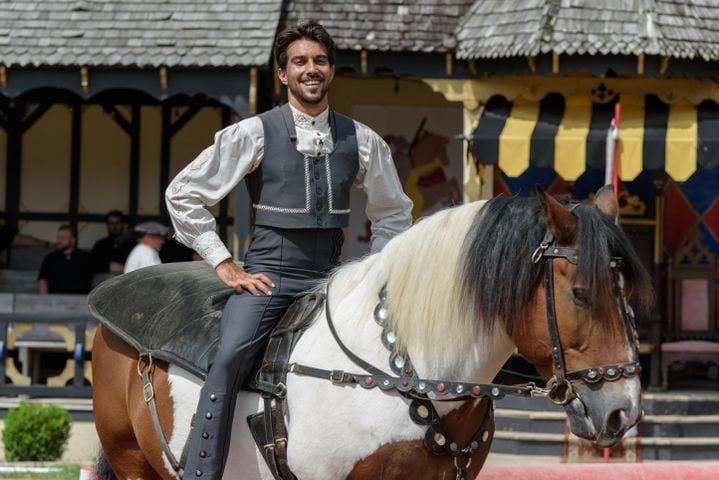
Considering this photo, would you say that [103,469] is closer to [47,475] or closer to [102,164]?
[47,475]

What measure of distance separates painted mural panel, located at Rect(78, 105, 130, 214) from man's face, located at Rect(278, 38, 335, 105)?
371 inches

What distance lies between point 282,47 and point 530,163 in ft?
22.0

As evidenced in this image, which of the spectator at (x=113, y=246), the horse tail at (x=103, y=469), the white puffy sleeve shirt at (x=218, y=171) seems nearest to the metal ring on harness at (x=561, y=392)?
the white puffy sleeve shirt at (x=218, y=171)

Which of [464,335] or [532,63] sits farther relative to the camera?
[532,63]

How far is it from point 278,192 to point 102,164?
9594mm

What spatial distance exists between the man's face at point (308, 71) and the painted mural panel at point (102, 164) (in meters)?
9.43

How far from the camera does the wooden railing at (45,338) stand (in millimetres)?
11359

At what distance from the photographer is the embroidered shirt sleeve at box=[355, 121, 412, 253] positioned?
15.7ft

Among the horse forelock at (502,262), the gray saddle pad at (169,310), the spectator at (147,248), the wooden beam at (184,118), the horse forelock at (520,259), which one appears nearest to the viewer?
the horse forelock at (520,259)

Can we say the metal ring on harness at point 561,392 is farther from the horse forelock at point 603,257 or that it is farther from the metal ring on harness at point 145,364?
the metal ring on harness at point 145,364

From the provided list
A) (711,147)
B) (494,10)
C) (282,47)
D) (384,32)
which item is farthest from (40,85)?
(282,47)

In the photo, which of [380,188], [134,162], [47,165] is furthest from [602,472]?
[47,165]

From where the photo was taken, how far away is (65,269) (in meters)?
12.7

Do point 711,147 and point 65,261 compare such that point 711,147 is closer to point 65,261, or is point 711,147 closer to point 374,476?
point 65,261
